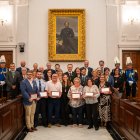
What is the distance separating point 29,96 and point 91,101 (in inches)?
68.6

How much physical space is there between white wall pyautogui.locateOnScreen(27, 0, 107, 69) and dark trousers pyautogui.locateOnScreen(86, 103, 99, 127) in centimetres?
350

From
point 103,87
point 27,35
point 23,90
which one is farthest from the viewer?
point 27,35

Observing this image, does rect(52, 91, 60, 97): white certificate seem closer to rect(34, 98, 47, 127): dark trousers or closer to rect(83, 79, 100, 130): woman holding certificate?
rect(34, 98, 47, 127): dark trousers

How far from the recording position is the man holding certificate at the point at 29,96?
26.6 ft

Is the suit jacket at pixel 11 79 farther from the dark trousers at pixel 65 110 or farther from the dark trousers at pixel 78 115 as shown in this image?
the dark trousers at pixel 78 115

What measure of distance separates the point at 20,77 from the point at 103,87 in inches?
98.7

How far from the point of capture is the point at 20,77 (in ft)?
30.8

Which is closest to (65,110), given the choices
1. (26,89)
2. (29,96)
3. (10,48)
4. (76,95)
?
(76,95)

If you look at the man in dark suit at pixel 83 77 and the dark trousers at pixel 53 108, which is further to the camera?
the man in dark suit at pixel 83 77

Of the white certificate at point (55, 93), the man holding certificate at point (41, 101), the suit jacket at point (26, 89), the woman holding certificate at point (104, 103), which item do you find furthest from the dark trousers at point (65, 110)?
the suit jacket at point (26, 89)

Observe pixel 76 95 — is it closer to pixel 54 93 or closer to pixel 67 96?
pixel 67 96

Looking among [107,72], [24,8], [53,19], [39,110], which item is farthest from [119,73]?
[24,8]

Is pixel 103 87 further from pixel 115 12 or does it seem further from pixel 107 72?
pixel 115 12

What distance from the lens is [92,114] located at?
8.77 metres
